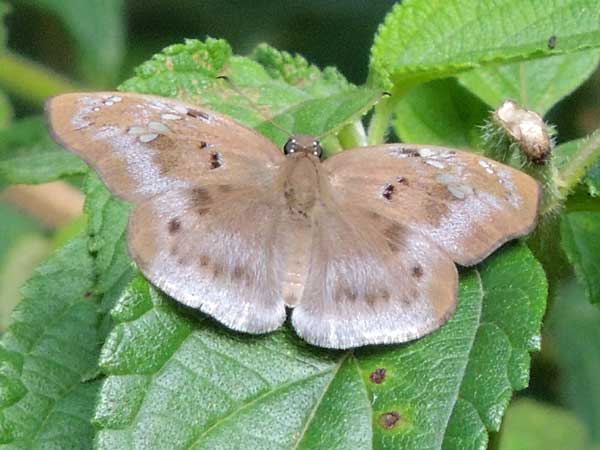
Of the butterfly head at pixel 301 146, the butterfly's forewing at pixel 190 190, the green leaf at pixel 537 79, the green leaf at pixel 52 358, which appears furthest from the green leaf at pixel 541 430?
the butterfly's forewing at pixel 190 190

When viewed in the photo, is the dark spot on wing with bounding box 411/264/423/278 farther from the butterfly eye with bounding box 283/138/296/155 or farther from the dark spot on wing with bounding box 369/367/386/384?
the butterfly eye with bounding box 283/138/296/155

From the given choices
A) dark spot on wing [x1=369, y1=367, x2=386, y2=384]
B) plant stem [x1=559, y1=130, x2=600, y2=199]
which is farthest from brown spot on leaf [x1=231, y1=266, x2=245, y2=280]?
plant stem [x1=559, y1=130, x2=600, y2=199]

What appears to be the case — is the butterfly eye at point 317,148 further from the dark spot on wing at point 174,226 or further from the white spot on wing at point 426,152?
the dark spot on wing at point 174,226

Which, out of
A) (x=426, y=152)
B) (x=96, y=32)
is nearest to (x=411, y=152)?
(x=426, y=152)

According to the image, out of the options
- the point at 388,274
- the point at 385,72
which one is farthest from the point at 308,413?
the point at 385,72

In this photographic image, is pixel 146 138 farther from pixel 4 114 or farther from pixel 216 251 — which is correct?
pixel 4 114

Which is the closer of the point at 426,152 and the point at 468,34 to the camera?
the point at 426,152
